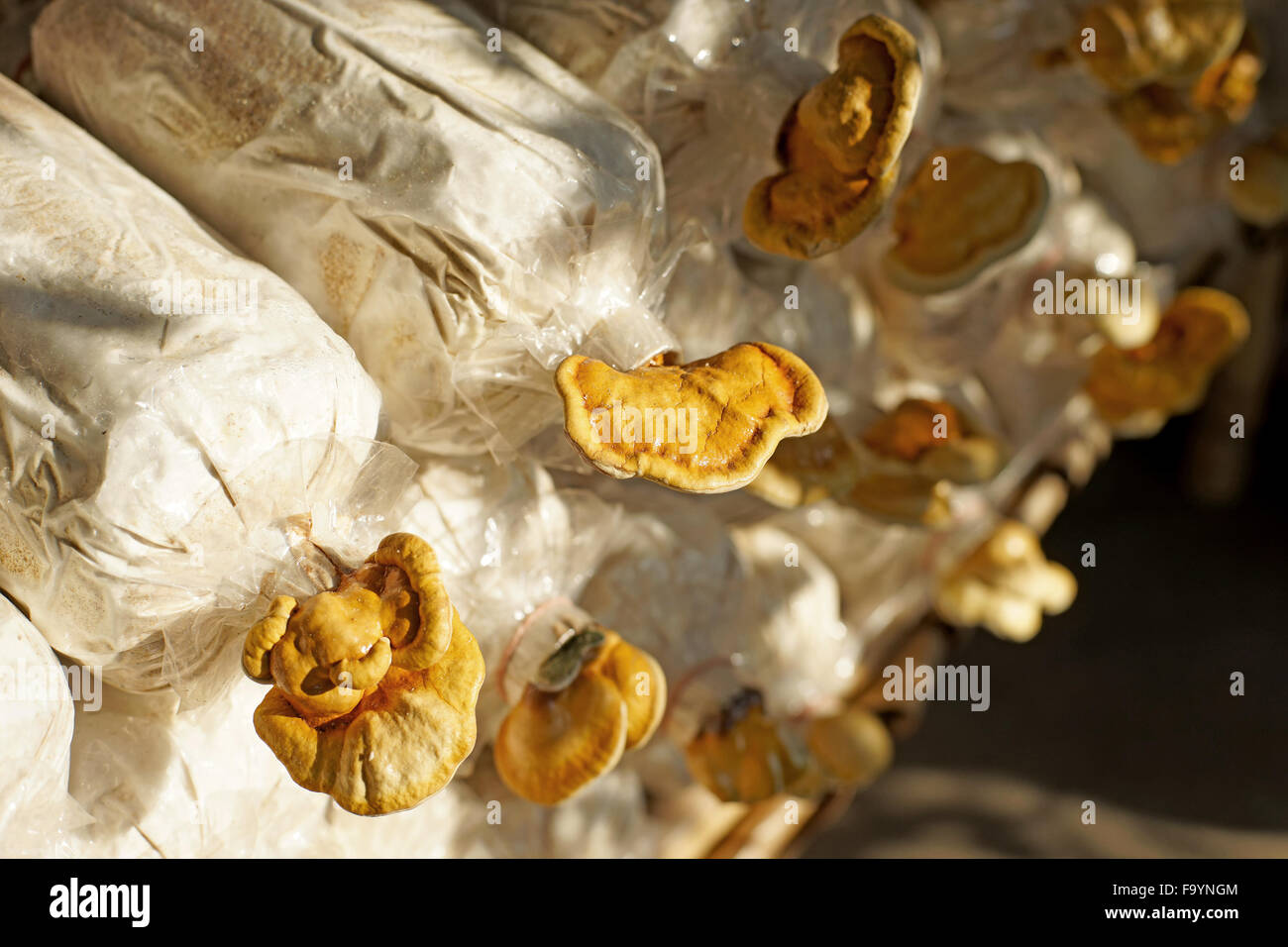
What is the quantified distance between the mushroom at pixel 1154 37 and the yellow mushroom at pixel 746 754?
84cm

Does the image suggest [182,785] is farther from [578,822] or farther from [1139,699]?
[1139,699]

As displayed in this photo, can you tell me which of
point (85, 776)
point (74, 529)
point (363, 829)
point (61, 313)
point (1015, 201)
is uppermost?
point (1015, 201)

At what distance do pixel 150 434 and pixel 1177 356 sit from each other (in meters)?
1.43

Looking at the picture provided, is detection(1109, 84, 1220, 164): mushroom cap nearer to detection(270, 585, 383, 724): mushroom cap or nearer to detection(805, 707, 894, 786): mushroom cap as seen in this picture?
detection(805, 707, 894, 786): mushroom cap

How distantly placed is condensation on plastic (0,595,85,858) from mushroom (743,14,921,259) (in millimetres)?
657

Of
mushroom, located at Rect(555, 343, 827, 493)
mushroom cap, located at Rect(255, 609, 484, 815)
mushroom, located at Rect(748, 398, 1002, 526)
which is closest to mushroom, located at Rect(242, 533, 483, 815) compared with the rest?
mushroom cap, located at Rect(255, 609, 484, 815)

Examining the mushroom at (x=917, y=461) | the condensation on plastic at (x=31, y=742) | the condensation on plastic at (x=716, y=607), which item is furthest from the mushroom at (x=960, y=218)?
the condensation on plastic at (x=31, y=742)

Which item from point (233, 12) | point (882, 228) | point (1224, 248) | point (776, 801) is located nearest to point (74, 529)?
point (233, 12)

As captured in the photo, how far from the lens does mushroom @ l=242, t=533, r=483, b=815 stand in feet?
2.39

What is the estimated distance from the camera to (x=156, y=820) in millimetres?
925

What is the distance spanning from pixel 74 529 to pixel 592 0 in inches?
24.0

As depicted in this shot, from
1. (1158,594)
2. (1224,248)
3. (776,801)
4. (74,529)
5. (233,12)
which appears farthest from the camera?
(1158,594)

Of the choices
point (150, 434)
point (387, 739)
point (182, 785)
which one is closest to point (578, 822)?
point (182, 785)

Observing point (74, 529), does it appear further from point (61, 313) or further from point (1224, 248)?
point (1224, 248)
